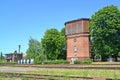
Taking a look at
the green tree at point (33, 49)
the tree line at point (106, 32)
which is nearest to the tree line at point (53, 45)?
the tree line at point (106, 32)

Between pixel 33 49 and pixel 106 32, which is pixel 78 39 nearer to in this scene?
pixel 106 32

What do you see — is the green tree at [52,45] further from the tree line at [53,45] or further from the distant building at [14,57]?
the distant building at [14,57]

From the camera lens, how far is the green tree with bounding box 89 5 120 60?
6744 centimetres

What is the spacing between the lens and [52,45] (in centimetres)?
8706

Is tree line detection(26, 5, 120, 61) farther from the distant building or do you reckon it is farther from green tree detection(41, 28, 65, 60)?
the distant building

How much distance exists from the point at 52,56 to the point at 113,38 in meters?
22.7

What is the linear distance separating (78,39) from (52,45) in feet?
24.7

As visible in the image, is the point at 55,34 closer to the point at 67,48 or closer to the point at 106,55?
the point at 67,48

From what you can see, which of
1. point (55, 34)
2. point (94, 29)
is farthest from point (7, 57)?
point (94, 29)

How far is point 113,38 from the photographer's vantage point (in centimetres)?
6894

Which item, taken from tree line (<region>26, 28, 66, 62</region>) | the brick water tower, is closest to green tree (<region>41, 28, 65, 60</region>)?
tree line (<region>26, 28, 66, 62</region>)

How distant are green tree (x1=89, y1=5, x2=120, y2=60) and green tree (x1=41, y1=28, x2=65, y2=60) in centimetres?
1677

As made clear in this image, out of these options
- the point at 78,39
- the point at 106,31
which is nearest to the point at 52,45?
the point at 78,39

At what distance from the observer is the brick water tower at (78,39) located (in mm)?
82631
